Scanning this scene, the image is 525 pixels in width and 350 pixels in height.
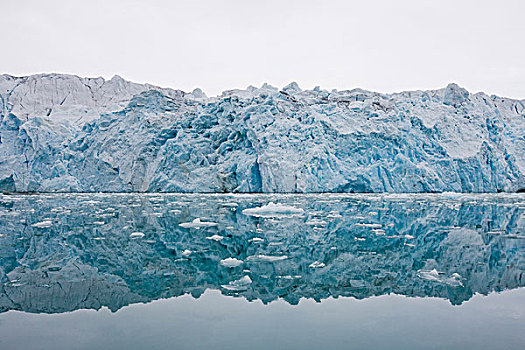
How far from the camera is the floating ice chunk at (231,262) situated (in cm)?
406

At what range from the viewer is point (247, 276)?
357cm

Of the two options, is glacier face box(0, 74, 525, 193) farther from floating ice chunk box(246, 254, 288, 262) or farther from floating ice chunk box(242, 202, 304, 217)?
floating ice chunk box(246, 254, 288, 262)

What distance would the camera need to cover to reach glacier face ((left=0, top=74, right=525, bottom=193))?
1562 centimetres

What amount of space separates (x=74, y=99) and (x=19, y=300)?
2607 cm

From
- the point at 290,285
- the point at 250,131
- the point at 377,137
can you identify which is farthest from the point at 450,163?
the point at 290,285

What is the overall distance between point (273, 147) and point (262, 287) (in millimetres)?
12361

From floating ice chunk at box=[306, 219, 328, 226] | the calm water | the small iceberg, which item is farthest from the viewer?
floating ice chunk at box=[306, 219, 328, 226]

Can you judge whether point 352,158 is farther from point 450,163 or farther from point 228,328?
point 228,328

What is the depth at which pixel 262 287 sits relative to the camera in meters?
3.34

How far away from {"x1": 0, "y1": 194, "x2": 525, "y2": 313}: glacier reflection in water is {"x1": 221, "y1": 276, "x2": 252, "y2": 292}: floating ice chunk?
0.4 inches

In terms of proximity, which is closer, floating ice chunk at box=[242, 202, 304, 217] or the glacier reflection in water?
the glacier reflection in water

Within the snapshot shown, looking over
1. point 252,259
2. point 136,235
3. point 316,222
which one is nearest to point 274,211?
point 316,222

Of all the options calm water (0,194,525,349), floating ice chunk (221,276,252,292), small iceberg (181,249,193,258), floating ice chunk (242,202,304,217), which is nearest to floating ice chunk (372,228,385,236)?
calm water (0,194,525,349)

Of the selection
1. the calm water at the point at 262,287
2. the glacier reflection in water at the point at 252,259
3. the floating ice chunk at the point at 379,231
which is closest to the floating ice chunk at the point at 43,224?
the glacier reflection in water at the point at 252,259
